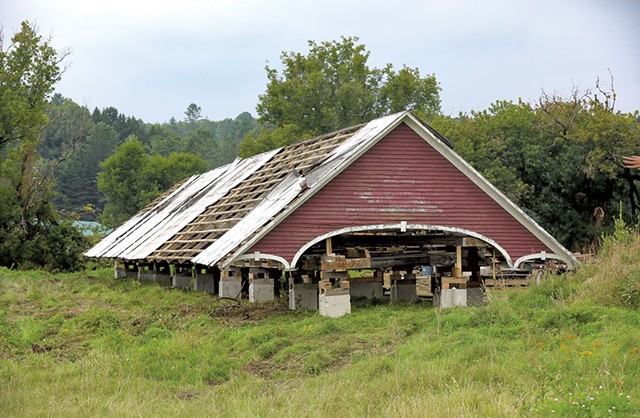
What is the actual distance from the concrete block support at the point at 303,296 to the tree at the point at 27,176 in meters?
26.8

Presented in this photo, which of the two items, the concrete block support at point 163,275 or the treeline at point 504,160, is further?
the treeline at point 504,160

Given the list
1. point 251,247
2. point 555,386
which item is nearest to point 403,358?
point 555,386

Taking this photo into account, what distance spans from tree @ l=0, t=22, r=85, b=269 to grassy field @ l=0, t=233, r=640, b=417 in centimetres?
2659

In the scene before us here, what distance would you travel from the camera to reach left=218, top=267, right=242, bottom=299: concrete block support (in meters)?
26.0

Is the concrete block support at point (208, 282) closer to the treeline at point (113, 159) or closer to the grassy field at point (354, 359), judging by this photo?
the grassy field at point (354, 359)

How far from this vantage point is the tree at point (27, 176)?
1875 inches

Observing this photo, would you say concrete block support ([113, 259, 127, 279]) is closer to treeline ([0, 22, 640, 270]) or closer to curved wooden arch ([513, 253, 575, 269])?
treeline ([0, 22, 640, 270])

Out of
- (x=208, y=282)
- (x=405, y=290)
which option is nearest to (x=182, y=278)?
(x=208, y=282)

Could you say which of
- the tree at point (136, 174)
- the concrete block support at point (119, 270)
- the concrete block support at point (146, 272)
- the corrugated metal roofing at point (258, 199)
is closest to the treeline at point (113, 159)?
the tree at point (136, 174)

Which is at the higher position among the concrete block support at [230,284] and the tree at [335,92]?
the tree at [335,92]

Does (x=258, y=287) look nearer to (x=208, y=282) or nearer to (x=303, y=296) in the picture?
(x=303, y=296)

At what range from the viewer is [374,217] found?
24016 mm

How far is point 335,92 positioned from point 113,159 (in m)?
21.6

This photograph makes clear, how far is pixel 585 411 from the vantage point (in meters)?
10.4
